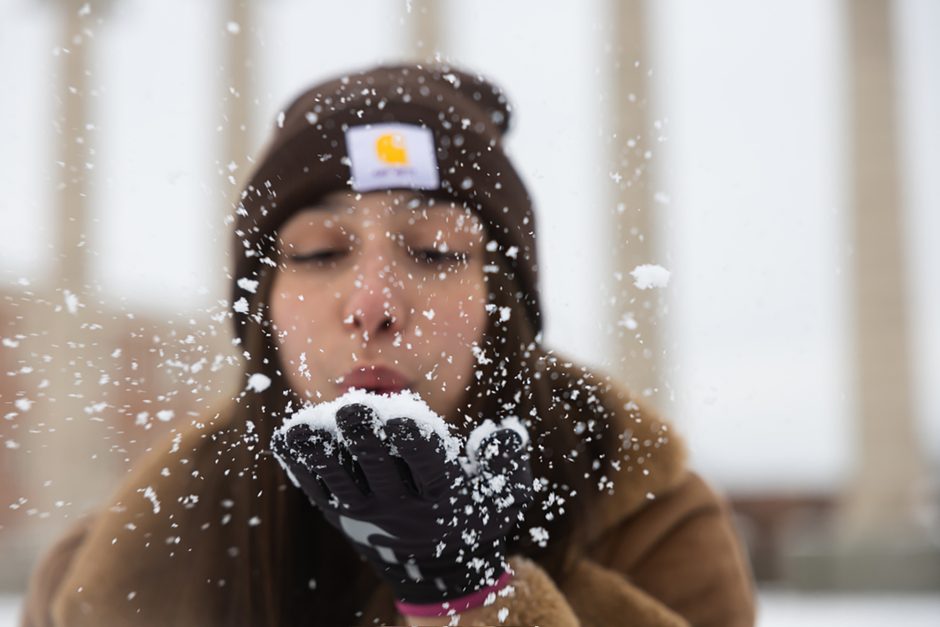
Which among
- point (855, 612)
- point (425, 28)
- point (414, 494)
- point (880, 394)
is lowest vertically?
point (880, 394)

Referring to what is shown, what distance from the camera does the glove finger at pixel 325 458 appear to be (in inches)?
22.8

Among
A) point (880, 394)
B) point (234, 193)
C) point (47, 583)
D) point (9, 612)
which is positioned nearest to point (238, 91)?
point (234, 193)

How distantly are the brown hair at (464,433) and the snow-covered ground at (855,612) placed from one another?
3.94ft

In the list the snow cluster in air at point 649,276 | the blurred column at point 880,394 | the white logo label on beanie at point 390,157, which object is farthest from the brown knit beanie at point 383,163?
the blurred column at point 880,394

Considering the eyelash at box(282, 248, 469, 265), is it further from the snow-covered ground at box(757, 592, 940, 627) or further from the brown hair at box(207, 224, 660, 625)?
the snow-covered ground at box(757, 592, 940, 627)

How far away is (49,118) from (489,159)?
0.37 meters

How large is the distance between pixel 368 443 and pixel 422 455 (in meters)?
0.04

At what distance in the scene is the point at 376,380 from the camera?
1.99 feet

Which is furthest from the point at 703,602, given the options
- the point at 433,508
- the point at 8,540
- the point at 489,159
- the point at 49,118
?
the point at 49,118

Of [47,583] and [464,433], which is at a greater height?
[464,433]

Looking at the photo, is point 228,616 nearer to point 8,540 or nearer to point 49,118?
point 8,540

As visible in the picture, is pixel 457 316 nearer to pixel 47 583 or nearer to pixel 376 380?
pixel 376 380

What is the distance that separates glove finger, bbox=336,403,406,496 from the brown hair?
6cm

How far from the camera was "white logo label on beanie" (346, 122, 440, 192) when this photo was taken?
0.62 m
